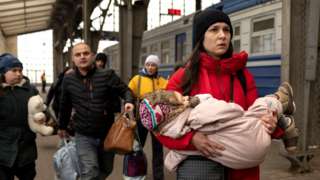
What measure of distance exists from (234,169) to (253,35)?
8.40 meters

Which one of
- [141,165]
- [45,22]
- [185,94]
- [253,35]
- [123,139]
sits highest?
[45,22]

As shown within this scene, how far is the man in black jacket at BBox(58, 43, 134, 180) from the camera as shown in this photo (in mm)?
4117

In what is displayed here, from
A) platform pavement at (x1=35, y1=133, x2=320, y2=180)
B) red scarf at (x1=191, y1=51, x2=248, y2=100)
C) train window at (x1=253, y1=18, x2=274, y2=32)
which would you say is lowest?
platform pavement at (x1=35, y1=133, x2=320, y2=180)

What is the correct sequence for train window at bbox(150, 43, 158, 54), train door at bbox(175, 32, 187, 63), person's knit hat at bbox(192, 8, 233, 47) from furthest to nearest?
train window at bbox(150, 43, 158, 54) → train door at bbox(175, 32, 187, 63) → person's knit hat at bbox(192, 8, 233, 47)

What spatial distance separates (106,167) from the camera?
14.4ft

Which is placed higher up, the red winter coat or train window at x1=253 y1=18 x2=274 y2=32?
train window at x1=253 y1=18 x2=274 y2=32

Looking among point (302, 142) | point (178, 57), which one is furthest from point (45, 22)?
point (302, 142)

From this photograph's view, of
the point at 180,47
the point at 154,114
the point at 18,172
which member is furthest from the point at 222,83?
the point at 180,47

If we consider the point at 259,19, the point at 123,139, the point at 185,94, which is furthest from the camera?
the point at 259,19

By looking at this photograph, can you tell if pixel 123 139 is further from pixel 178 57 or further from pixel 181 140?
pixel 178 57

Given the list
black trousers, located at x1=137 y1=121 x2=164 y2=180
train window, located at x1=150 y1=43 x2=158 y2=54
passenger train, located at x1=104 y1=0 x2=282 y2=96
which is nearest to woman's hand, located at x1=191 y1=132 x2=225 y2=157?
black trousers, located at x1=137 y1=121 x2=164 y2=180

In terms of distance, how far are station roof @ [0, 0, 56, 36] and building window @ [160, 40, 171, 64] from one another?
879 centimetres

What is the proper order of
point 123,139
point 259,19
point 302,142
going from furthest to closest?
point 259,19 < point 302,142 < point 123,139

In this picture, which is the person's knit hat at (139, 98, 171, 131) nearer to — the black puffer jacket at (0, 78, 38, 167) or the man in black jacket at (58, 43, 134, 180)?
the man in black jacket at (58, 43, 134, 180)
